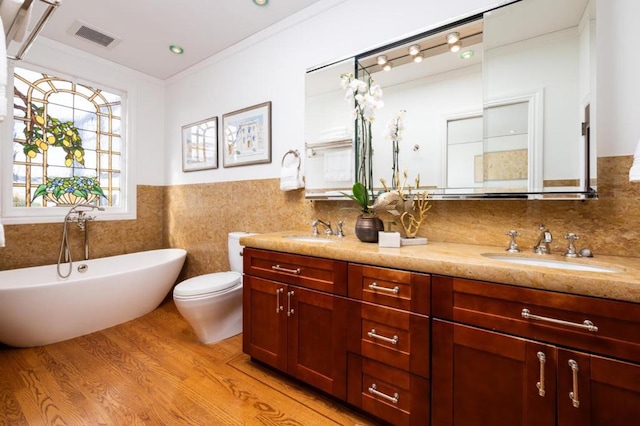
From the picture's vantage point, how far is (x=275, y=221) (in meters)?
2.50

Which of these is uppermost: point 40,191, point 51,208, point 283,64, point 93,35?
point 93,35

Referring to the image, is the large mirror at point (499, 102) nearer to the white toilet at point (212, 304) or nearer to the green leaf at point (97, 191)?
the white toilet at point (212, 304)

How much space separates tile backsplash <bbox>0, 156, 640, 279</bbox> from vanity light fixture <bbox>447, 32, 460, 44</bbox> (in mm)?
924

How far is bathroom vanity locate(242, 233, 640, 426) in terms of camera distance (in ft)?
2.93

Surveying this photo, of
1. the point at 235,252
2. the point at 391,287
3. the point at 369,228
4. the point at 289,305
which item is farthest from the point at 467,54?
the point at 235,252

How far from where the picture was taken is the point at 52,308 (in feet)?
6.93

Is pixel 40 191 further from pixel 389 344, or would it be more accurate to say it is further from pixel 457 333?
pixel 457 333

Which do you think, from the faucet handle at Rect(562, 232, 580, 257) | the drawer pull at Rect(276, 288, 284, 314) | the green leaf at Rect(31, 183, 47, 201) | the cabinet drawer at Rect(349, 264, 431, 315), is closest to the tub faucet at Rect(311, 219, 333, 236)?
the drawer pull at Rect(276, 288, 284, 314)

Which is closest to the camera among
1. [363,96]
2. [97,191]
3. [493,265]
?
[493,265]

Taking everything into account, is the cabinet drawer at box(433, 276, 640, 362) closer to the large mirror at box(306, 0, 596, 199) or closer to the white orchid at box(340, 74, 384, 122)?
the large mirror at box(306, 0, 596, 199)

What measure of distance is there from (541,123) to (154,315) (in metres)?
3.39

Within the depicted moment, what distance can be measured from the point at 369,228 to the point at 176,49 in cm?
270

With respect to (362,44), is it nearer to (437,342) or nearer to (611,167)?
(611,167)

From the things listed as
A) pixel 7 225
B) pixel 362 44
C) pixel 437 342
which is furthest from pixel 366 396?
pixel 7 225
